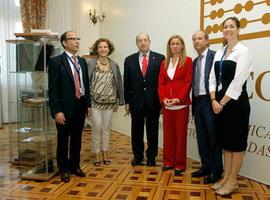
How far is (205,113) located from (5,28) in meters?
4.92

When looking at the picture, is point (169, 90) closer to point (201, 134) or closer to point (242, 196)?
point (201, 134)

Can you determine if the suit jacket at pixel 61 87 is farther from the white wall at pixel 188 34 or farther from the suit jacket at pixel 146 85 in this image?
the white wall at pixel 188 34

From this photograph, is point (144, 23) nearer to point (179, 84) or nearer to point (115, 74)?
point (115, 74)

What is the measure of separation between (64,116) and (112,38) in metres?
3.43

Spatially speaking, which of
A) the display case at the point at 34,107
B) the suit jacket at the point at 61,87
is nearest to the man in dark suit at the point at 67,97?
the suit jacket at the point at 61,87

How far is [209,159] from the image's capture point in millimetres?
3250

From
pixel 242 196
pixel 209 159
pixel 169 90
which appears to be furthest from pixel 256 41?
pixel 242 196

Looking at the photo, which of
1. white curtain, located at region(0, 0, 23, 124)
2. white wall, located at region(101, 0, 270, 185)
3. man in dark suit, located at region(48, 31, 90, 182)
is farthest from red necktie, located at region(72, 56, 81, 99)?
white curtain, located at region(0, 0, 23, 124)

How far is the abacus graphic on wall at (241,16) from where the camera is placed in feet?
9.98

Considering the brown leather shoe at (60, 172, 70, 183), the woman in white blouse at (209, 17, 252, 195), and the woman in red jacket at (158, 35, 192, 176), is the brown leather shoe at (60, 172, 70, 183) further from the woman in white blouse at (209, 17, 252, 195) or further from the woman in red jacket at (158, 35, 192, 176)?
the woman in white blouse at (209, 17, 252, 195)

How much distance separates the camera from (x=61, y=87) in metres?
3.11

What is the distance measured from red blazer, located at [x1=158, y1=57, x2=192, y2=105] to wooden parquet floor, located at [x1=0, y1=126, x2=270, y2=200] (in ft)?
2.76

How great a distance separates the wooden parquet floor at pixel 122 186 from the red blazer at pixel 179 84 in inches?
33.1

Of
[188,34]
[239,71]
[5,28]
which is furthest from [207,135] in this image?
[5,28]
